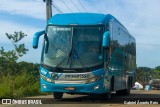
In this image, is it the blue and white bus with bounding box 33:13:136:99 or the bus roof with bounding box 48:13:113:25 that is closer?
the blue and white bus with bounding box 33:13:136:99

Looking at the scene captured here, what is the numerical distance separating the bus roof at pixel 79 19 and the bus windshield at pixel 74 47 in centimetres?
24

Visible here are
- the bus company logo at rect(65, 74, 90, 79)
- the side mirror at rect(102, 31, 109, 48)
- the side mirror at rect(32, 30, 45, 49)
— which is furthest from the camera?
the side mirror at rect(32, 30, 45, 49)

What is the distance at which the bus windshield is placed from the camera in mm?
16344

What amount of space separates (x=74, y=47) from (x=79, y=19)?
4.39ft

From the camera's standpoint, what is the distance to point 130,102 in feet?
55.2

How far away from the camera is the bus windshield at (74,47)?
643 inches

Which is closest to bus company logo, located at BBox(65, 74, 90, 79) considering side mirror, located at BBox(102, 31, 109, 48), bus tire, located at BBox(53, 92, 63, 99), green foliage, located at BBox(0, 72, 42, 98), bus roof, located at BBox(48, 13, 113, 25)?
side mirror, located at BBox(102, 31, 109, 48)

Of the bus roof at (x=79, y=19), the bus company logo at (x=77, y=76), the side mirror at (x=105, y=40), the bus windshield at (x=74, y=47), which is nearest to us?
the side mirror at (x=105, y=40)

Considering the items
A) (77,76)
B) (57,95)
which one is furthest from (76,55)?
(57,95)

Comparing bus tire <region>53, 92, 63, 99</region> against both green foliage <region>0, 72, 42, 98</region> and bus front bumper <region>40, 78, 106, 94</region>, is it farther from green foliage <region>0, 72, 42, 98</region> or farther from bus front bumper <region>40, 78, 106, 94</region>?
green foliage <region>0, 72, 42, 98</region>

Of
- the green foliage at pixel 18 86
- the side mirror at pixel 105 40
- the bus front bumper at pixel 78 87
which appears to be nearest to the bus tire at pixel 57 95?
the bus front bumper at pixel 78 87

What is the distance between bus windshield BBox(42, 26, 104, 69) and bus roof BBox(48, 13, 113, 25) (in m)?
0.24

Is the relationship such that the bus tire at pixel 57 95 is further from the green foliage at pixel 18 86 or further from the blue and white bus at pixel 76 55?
the green foliage at pixel 18 86

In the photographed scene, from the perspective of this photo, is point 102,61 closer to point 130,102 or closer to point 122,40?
point 130,102
